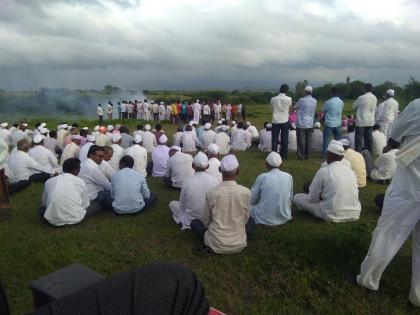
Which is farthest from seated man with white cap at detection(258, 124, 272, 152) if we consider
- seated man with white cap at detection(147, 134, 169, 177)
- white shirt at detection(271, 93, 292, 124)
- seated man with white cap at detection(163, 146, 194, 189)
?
seated man with white cap at detection(163, 146, 194, 189)

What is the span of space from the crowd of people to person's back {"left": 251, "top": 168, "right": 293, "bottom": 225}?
1cm

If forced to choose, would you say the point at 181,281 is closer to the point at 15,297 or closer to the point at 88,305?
the point at 88,305

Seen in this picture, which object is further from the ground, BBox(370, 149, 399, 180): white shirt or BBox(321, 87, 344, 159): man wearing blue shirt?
BBox(321, 87, 344, 159): man wearing blue shirt

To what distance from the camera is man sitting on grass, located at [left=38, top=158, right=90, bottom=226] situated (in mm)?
→ 5570

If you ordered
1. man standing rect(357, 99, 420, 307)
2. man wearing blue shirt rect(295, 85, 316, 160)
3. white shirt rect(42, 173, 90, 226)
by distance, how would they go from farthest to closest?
1. man wearing blue shirt rect(295, 85, 316, 160)
2. white shirt rect(42, 173, 90, 226)
3. man standing rect(357, 99, 420, 307)

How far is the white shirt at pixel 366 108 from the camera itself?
9.47 m

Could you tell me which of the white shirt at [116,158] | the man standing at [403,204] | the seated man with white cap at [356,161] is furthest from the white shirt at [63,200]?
the seated man with white cap at [356,161]

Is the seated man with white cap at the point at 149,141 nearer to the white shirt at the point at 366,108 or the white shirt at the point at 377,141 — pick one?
the white shirt at the point at 366,108

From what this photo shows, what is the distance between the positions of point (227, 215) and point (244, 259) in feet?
1.80

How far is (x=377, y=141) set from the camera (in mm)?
10141

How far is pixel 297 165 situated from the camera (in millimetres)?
9547

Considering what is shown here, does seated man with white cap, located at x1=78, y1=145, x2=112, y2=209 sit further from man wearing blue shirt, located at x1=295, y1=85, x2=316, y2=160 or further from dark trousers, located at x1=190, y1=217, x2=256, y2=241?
man wearing blue shirt, located at x1=295, y1=85, x2=316, y2=160

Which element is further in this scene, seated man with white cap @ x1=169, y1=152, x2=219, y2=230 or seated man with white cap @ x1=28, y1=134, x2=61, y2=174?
seated man with white cap @ x1=28, y1=134, x2=61, y2=174

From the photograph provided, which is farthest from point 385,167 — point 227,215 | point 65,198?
point 65,198
